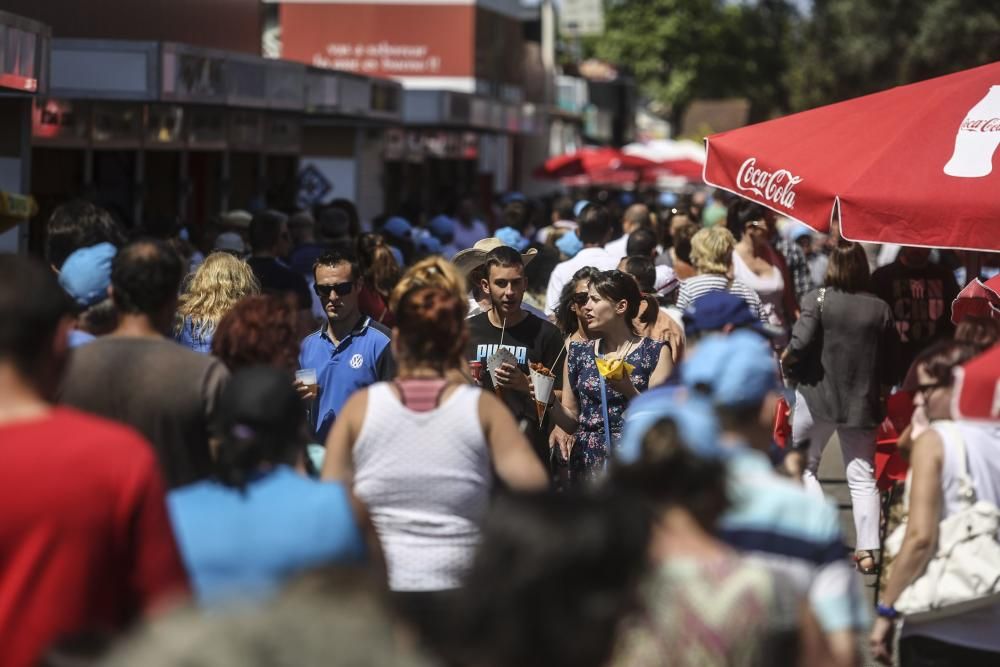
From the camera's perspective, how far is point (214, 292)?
726 cm

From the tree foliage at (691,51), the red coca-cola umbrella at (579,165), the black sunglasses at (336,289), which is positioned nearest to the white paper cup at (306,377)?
the black sunglasses at (336,289)

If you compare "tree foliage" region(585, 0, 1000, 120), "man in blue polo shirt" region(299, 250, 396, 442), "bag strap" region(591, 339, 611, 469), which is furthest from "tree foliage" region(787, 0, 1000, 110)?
"man in blue polo shirt" region(299, 250, 396, 442)

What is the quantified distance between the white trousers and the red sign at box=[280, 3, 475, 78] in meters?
29.6

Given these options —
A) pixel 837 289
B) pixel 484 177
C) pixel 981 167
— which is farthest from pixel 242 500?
pixel 484 177

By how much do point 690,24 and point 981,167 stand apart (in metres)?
74.8

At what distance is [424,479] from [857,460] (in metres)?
5.27

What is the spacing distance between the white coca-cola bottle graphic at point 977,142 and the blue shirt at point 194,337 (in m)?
3.11

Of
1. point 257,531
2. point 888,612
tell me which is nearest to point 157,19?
point 888,612

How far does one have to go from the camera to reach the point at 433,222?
16.9 metres

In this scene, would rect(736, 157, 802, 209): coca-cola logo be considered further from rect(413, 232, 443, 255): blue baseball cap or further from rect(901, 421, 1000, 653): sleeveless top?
rect(413, 232, 443, 255): blue baseball cap

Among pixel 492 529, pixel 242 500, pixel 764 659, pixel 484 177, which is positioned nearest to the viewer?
pixel 492 529

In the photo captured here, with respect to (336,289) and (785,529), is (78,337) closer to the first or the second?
(336,289)

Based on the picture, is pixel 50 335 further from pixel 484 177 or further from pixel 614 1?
pixel 614 1

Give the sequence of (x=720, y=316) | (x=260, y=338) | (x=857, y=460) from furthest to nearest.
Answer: (x=857, y=460)
(x=260, y=338)
(x=720, y=316)
